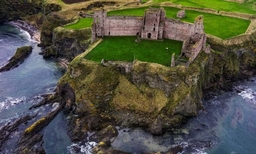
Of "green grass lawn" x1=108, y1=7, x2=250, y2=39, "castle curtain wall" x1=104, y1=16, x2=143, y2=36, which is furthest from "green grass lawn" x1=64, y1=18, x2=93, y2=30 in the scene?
"castle curtain wall" x1=104, y1=16, x2=143, y2=36

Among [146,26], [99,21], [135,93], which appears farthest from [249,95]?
[99,21]

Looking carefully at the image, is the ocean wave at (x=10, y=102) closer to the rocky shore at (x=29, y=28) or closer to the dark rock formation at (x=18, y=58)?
the dark rock formation at (x=18, y=58)

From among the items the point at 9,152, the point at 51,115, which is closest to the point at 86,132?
the point at 51,115

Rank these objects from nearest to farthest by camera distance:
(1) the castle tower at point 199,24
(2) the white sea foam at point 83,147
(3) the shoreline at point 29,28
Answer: (2) the white sea foam at point 83,147 → (1) the castle tower at point 199,24 → (3) the shoreline at point 29,28

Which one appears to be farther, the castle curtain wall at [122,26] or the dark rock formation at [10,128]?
the castle curtain wall at [122,26]

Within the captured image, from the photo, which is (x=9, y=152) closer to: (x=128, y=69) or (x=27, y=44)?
(x=128, y=69)

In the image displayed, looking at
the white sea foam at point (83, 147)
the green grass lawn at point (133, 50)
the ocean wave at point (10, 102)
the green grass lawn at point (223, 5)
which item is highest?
the green grass lawn at point (223, 5)

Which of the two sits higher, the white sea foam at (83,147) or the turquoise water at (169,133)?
the turquoise water at (169,133)

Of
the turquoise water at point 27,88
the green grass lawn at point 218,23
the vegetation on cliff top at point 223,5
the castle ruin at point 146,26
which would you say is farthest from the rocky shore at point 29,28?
the vegetation on cliff top at point 223,5

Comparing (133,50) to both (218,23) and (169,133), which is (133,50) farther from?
(218,23)
